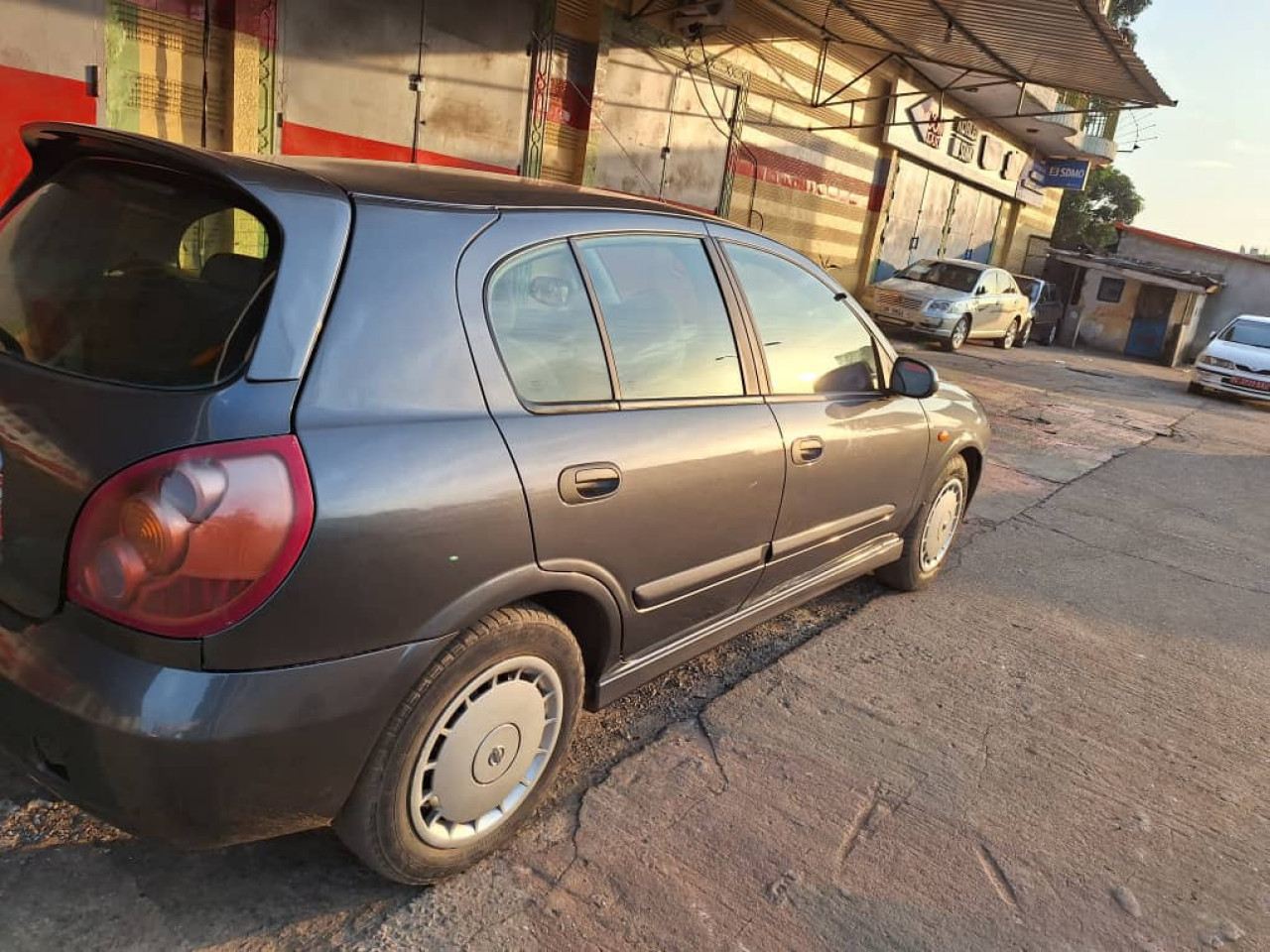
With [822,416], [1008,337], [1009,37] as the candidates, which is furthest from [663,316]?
[1008,337]

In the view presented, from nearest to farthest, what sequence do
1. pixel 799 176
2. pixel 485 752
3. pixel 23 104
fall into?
1. pixel 485 752
2. pixel 23 104
3. pixel 799 176

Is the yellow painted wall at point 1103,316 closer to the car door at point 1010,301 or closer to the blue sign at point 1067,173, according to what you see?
the blue sign at point 1067,173

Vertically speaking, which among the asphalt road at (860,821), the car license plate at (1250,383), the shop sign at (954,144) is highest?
the shop sign at (954,144)

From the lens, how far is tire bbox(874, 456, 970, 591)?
14.0 ft

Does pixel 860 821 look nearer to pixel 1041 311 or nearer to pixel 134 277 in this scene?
pixel 134 277

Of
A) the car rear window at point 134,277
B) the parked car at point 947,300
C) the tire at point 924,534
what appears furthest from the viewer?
the parked car at point 947,300

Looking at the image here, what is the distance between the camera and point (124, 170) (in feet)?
7.14

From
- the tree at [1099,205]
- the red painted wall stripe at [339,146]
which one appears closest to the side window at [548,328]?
the red painted wall stripe at [339,146]

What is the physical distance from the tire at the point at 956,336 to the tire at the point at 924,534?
491 inches

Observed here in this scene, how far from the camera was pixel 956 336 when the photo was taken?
653 inches

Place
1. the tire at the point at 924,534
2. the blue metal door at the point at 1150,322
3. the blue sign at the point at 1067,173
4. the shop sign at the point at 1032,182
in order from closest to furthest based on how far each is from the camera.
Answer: the tire at the point at 924,534 → the blue metal door at the point at 1150,322 → the shop sign at the point at 1032,182 → the blue sign at the point at 1067,173

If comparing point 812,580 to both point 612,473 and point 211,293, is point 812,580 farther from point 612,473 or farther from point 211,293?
point 211,293

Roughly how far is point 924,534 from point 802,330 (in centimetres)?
152

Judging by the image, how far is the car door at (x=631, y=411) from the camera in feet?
7.22
